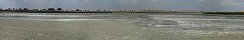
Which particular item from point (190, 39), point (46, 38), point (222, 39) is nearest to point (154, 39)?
point (190, 39)

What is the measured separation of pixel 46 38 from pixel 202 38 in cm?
712

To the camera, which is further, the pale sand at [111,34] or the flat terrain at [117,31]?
the flat terrain at [117,31]

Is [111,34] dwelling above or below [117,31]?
above

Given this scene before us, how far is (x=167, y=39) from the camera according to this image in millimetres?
Answer: 19047

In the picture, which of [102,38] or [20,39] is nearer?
[20,39]

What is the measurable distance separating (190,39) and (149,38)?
1.85 metres

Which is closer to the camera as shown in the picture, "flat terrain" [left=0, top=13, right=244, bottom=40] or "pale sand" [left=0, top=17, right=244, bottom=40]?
"pale sand" [left=0, top=17, right=244, bottom=40]

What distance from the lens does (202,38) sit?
1992cm

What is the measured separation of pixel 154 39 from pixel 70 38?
3659mm

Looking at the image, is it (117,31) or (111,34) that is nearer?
(111,34)

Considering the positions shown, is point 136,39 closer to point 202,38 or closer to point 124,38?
point 124,38

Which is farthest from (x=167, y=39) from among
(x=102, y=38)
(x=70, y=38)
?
(x=70, y=38)

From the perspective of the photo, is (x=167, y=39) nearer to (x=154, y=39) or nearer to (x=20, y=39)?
(x=154, y=39)

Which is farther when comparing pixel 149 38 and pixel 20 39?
pixel 149 38
